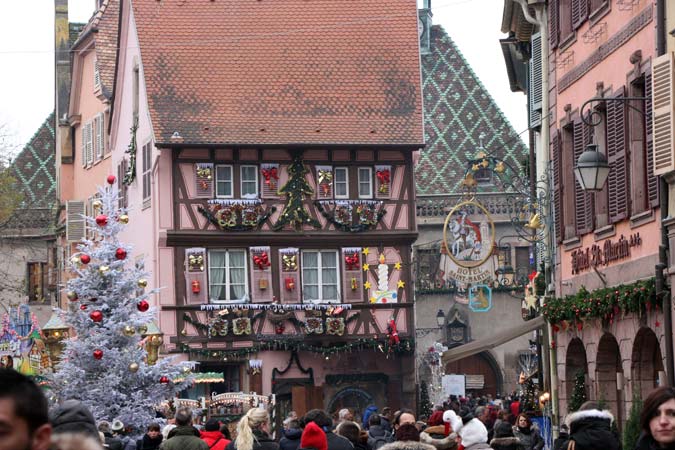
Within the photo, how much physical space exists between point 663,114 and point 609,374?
17.4 ft

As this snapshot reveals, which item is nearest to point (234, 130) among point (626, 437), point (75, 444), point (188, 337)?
point (188, 337)

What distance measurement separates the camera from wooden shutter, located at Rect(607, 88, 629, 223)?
19.7 metres

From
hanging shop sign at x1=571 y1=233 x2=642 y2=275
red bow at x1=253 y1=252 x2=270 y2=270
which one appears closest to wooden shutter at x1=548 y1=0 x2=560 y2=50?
hanging shop sign at x1=571 y1=233 x2=642 y2=275

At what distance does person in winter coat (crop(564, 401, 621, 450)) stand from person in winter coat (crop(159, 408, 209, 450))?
5686 millimetres

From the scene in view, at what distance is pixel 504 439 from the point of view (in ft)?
40.5

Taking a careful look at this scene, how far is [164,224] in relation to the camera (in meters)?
38.9

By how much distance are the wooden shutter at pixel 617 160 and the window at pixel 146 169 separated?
21122 mm

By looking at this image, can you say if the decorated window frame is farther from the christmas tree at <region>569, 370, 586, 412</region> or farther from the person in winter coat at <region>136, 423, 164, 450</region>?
the person in winter coat at <region>136, 423, 164, 450</region>

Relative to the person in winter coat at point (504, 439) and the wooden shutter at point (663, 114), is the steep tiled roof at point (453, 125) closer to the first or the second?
the wooden shutter at point (663, 114)

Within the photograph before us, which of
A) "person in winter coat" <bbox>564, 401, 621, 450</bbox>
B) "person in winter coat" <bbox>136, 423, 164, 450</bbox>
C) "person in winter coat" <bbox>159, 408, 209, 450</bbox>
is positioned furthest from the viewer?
"person in winter coat" <bbox>136, 423, 164, 450</bbox>

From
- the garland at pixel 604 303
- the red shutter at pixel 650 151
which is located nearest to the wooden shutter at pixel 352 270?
the garland at pixel 604 303

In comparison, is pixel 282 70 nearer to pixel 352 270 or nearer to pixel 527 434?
pixel 352 270

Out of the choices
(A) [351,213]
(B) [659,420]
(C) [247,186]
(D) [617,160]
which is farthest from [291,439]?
(A) [351,213]

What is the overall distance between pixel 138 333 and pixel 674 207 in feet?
30.0
